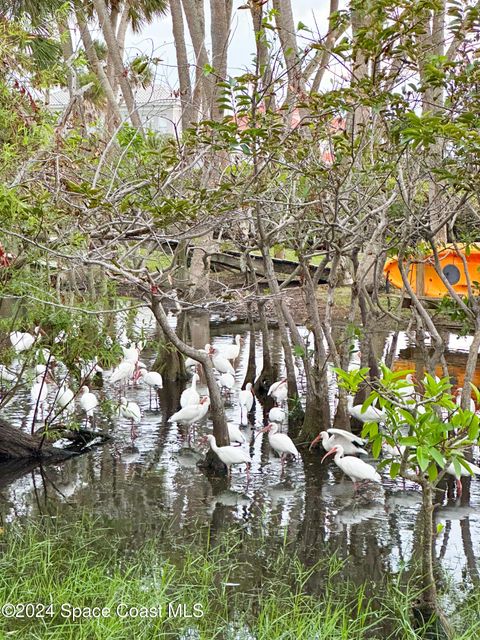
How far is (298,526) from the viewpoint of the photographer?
8117 millimetres

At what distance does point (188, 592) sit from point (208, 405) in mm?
5155

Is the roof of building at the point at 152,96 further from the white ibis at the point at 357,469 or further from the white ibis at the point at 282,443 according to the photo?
the white ibis at the point at 357,469

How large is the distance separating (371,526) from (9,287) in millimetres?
3945

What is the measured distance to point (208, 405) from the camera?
37.2 feet

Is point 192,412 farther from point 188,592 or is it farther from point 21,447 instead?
point 188,592

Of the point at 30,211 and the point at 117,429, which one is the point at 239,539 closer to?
the point at 30,211

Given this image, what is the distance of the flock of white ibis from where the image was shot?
371 inches

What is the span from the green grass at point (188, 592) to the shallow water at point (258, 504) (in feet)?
0.73

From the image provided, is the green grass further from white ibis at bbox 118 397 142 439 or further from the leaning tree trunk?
white ibis at bbox 118 397 142 439

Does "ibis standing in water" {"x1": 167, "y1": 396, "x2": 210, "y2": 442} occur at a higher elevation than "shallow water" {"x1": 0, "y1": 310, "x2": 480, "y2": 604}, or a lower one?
higher

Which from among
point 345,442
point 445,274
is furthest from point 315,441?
point 445,274

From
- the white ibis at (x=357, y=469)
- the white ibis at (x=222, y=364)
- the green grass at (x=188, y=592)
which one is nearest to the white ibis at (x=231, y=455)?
the white ibis at (x=357, y=469)

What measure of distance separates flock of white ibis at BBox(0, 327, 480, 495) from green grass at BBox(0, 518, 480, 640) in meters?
1.78

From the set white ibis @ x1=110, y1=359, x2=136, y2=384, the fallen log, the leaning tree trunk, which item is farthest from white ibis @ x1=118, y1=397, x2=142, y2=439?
white ibis @ x1=110, y1=359, x2=136, y2=384
